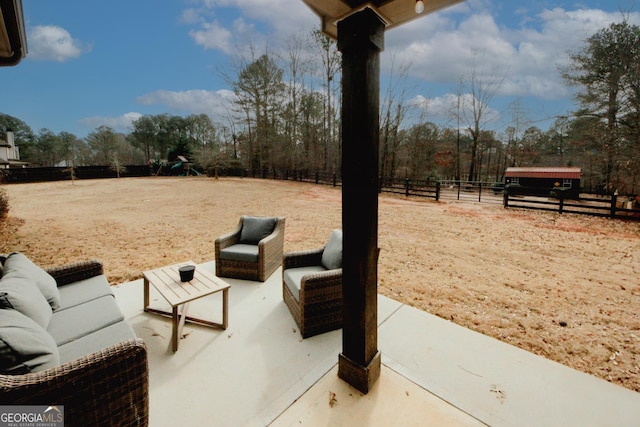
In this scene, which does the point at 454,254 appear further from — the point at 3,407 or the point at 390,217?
the point at 3,407

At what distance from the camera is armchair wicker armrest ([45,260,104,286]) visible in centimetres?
245

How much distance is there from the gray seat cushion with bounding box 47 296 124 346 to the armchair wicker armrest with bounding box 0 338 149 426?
2.39 feet

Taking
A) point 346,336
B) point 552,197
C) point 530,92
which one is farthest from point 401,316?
point 530,92

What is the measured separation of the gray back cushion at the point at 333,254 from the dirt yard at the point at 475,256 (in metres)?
1.03

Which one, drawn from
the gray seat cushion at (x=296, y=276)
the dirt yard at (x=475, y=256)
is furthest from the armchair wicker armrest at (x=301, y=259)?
the dirt yard at (x=475, y=256)

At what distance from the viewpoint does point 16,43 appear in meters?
2.65

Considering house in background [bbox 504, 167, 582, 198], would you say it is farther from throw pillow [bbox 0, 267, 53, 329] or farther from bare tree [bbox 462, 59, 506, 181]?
throw pillow [bbox 0, 267, 53, 329]

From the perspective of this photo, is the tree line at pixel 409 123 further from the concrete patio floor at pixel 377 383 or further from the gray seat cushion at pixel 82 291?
the gray seat cushion at pixel 82 291

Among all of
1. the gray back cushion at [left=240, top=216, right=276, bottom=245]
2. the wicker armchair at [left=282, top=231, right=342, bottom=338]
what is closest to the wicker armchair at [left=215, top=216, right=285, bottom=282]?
A: the gray back cushion at [left=240, top=216, right=276, bottom=245]

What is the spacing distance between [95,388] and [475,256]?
5328mm

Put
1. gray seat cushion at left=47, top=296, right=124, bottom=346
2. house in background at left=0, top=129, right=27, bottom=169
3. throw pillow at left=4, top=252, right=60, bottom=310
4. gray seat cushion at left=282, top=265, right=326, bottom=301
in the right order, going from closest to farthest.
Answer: gray seat cushion at left=47, top=296, right=124, bottom=346
throw pillow at left=4, top=252, right=60, bottom=310
gray seat cushion at left=282, top=265, right=326, bottom=301
house in background at left=0, top=129, right=27, bottom=169

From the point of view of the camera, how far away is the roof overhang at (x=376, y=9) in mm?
1545

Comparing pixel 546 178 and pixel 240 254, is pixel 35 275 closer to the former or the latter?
pixel 240 254

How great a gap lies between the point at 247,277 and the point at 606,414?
3351 millimetres
